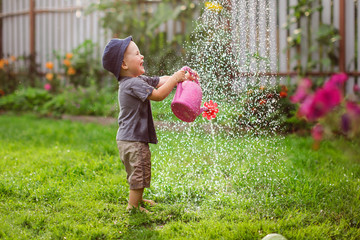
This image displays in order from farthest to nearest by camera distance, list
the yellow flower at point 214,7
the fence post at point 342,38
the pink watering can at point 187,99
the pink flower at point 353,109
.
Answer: the fence post at point 342,38, the yellow flower at point 214,7, the pink watering can at point 187,99, the pink flower at point 353,109

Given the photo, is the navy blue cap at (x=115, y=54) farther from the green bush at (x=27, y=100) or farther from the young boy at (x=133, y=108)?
the green bush at (x=27, y=100)

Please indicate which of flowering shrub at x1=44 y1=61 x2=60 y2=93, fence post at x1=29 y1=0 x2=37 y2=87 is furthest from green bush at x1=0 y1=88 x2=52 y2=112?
fence post at x1=29 y1=0 x2=37 y2=87

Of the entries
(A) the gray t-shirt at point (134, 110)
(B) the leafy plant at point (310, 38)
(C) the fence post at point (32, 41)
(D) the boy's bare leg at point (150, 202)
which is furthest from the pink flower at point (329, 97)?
(C) the fence post at point (32, 41)

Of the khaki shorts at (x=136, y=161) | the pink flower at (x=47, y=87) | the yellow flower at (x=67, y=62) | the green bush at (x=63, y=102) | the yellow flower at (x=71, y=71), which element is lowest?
the khaki shorts at (x=136, y=161)

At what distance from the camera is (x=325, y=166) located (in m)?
3.20

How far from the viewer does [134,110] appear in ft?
7.71

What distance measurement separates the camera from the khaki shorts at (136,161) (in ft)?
7.61

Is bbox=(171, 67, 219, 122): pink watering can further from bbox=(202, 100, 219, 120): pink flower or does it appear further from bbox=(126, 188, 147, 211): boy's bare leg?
bbox=(126, 188, 147, 211): boy's bare leg

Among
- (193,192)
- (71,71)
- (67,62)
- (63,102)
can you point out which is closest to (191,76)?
(193,192)

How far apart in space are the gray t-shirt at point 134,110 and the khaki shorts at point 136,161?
4 cm

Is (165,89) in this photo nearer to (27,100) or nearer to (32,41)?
(27,100)

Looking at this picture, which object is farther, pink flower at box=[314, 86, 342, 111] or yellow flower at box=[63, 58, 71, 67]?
yellow flower at box=[63, 58, 71, 67]

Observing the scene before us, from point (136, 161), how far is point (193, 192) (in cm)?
51

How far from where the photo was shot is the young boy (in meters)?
2.31
